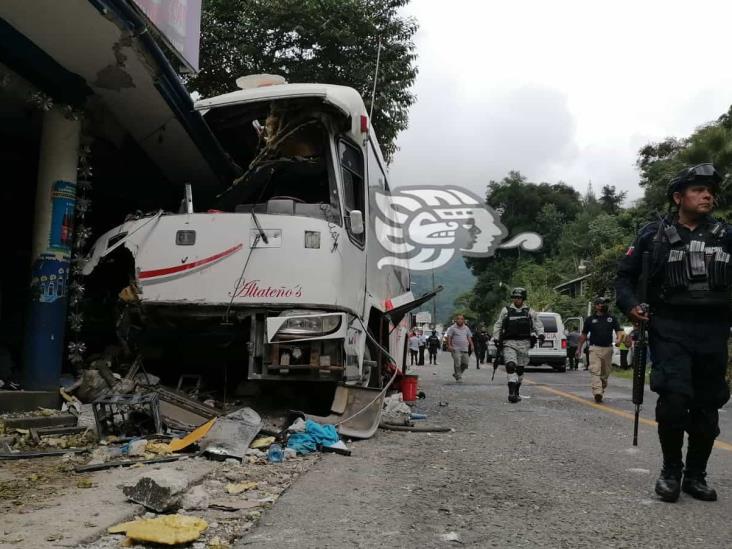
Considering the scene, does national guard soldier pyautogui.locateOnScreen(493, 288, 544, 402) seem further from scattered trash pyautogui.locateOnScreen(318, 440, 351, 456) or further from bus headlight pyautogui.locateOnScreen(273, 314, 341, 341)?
scattered trash pyautogui.locateOnScreen(318, 440, 351, 456)

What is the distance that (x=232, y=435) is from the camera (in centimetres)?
514

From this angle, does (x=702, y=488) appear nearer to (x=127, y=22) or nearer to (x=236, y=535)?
(x=236, y=535)

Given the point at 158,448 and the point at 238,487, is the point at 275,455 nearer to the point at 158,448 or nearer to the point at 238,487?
the point at 158,448

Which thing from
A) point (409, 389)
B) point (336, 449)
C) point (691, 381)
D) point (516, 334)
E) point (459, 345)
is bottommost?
point (336, 449)

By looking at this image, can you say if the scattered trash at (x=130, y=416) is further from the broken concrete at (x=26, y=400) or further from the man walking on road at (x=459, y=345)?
the man walking on road at (x=459, y=345)

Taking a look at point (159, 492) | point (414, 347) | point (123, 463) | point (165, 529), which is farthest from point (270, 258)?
point (414, 347)

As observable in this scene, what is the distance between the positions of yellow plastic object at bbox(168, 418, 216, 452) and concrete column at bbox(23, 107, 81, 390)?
2436 millimetres

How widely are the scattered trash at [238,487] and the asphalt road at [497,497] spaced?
0.26 m

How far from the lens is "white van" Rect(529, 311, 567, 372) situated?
2183 centimetres

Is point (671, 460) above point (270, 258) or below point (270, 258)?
below

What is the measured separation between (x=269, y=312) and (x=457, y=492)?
2.46m

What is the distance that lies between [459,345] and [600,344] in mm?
4449

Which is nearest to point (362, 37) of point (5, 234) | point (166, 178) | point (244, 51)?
point (244, 51)

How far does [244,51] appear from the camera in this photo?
16109 millimetres
